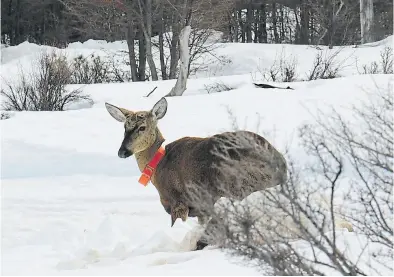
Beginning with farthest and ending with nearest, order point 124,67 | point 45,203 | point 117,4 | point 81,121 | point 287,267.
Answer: point 124,67
point 117,4
point 81,121
point 45,203
point 287,267

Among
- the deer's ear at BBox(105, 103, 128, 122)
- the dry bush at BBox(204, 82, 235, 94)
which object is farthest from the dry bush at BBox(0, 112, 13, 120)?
the deer's ear at BBox(105, 103, 128, 122)

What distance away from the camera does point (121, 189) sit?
410 inches

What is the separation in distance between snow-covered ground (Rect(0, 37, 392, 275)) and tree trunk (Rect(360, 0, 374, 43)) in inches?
345

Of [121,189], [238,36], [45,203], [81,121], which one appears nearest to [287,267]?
[45,203]

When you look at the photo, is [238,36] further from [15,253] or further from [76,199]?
[15,253]

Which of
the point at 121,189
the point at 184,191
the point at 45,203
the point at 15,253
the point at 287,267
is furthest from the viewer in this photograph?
the point at 121,189

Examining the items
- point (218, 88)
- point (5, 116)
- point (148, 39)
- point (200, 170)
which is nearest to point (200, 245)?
point (200, 170)

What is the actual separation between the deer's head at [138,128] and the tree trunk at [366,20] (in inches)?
905

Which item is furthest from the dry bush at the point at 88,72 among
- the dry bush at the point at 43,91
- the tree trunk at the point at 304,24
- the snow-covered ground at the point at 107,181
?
the tree trunk at the point at 304,24

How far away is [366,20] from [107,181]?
804 inches

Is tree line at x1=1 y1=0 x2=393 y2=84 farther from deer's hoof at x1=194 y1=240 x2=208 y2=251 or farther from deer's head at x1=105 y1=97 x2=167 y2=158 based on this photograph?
deer's hoof at x1=194 y1=240 x2=208 y2=251

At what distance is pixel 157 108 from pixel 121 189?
372 centimetres

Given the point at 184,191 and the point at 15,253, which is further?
the point at 15,253

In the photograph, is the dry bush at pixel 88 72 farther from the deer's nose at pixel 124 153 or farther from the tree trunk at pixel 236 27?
the deer's nose at pixel 124 153
